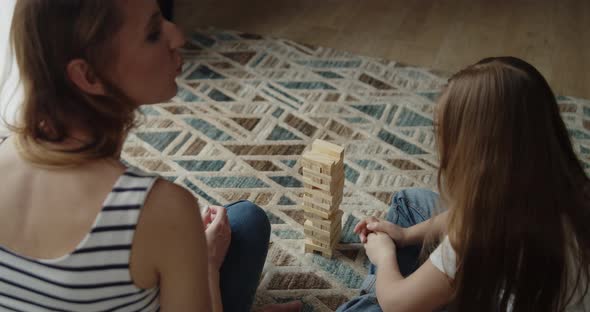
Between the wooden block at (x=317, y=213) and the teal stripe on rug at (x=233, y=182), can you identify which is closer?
the wooden block at (x=317, y=213)

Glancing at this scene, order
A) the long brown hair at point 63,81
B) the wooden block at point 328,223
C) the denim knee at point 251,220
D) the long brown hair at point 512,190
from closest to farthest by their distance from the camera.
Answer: the long brown hair at point 63,81, the long brown hair at point 512,190, the denim knee at point 251,220, the wooden block at point 328,223

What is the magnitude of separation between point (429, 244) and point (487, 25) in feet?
5.90

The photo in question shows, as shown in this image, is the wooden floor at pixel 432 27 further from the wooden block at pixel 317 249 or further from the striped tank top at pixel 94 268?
the striped tank top at pixel 94 268

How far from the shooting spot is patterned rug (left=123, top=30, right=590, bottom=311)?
1.61 m

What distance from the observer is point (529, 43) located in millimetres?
2617

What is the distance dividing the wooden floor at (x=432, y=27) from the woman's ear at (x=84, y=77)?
1.85 m

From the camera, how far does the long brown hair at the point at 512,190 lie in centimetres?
91

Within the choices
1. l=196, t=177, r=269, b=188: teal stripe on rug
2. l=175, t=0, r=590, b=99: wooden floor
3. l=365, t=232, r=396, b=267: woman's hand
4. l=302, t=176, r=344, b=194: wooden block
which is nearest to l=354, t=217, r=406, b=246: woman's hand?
l=365, t=232, r=396, b=267: woman's hand

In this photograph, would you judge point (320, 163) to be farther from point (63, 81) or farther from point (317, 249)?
point (63, 81)

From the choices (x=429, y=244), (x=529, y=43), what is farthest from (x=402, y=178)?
(x=529, y=43)

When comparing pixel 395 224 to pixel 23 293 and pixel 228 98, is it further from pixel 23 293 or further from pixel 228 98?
pixel 228 98

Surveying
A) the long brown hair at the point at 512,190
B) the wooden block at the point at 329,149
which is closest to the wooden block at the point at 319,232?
the wooden block at the point at 329,149

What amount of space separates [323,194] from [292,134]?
0.63 meters

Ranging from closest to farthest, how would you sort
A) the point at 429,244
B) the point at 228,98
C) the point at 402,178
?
1. the point at 429,244
2. the point at 402,178
3. the point at 228,98
